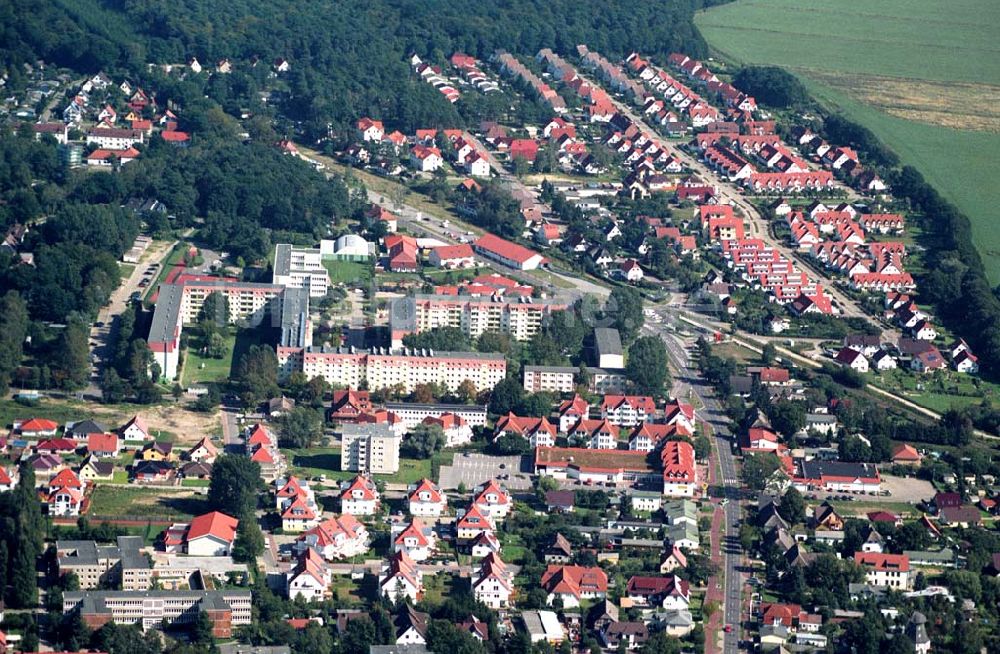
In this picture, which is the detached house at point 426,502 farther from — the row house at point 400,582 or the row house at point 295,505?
the row house at point 400,582

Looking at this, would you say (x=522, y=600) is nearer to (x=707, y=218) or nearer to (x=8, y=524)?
(x=8, y=524)

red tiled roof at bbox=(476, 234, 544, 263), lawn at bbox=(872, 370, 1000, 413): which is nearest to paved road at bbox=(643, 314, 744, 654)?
lawn at bbox=(872, 370, 1000, 413)

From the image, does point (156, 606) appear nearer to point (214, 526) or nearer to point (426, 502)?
point (214, 526)

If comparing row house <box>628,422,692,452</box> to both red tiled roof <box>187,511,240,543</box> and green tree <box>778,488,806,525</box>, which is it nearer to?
green tree <box>778,488,806,525</box>

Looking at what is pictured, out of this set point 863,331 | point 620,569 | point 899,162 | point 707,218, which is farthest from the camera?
point 899,162

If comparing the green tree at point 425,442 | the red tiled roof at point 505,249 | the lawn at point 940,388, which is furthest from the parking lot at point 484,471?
the red tiled roof at point 505,249

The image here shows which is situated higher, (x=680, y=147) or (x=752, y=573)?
(x=680, y=147)

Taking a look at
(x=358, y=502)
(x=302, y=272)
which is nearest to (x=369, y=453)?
(x=358, y=502)

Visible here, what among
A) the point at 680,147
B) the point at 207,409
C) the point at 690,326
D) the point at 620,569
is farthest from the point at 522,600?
the point at 680,147
